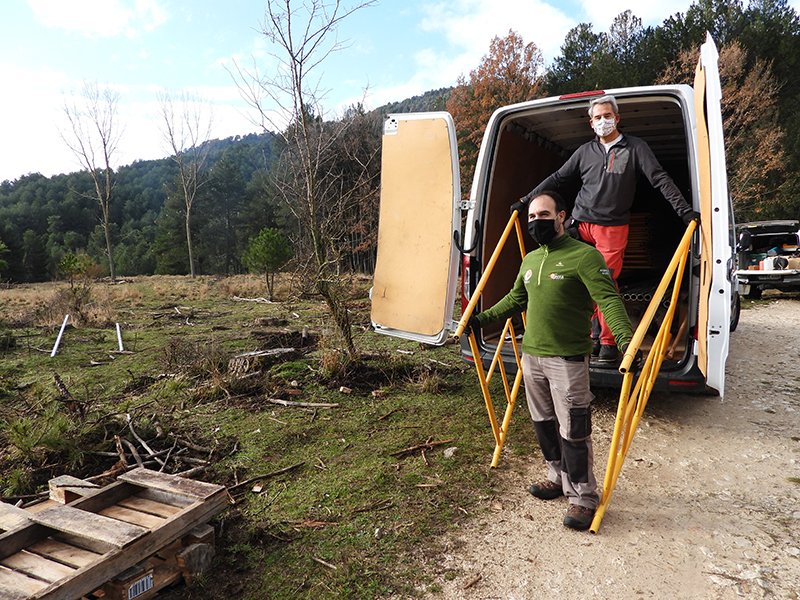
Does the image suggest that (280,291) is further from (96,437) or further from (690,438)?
(690,438)

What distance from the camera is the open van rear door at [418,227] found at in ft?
13.0

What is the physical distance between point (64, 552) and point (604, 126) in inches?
169

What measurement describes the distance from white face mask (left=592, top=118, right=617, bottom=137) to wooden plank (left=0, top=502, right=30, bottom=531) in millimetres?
4378

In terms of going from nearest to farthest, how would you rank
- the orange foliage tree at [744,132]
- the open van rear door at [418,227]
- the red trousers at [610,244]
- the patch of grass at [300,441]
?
the patch of grass at [300,441] → the red trousers at [610,244] → the open van rear door at [418,227] → the orange foliage tree at [744,132]

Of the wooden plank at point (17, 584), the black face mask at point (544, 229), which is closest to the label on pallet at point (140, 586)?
the wooden plank at point (17, 584)

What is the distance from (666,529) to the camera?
256cm

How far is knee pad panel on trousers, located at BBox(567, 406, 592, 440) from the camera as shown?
2.59m

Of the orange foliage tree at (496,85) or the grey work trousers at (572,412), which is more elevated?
the orange foliage tree at (496,85)

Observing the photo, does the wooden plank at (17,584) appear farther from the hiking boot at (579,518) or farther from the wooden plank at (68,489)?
the hiking boot at (579,518)

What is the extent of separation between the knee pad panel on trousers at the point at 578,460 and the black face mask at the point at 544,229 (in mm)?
1158

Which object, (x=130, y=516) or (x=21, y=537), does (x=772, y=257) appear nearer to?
(x=130, y=516)

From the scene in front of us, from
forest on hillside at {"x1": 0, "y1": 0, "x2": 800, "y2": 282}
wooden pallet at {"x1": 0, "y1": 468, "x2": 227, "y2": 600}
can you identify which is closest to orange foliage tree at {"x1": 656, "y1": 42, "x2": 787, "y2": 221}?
forest on hillside at {"x1": 0, "y1": 0, "x2": 800, "y2": 282}

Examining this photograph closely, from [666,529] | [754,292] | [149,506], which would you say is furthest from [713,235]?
[754,292]

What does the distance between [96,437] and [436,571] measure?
9.52ft
